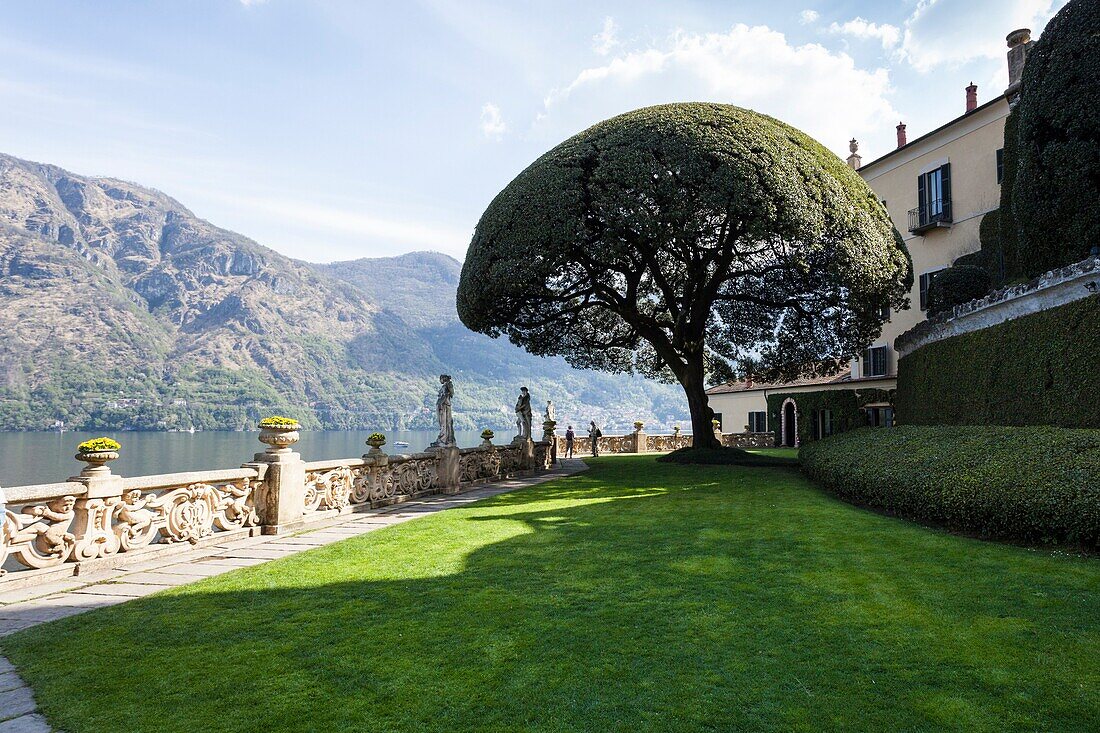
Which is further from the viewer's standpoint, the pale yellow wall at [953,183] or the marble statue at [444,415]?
the pale yellow wall at [953,183]

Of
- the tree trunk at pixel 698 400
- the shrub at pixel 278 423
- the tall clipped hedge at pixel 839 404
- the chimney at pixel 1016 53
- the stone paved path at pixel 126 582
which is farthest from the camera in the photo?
the tall clipped hedge at pixel 839 404

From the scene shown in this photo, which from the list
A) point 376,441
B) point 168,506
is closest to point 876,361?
point 376,441

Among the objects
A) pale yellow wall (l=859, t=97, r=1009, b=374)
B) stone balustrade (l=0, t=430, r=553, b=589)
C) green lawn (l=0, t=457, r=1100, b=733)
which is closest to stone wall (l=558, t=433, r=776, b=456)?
pale yellow wall (l=859, t=97, r=1009, b=374)

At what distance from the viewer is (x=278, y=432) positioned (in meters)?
10.1

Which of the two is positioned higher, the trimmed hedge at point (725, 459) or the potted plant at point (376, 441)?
the potted plant at point (376, 441)

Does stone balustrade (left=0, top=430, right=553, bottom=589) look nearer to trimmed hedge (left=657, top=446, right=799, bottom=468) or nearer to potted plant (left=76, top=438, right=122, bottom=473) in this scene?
potted plant (left=76, top=438, right=122, bottom=473)

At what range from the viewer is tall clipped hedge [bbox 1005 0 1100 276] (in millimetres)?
13695

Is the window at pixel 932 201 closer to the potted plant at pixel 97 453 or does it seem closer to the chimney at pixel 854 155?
the chimney at pixel 854 155

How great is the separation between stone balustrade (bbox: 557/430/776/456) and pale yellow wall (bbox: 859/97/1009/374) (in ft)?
32.7

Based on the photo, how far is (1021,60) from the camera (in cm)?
2433

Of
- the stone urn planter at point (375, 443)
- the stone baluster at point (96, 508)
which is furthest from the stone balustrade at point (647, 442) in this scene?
the stone baluster at point (96, 508)

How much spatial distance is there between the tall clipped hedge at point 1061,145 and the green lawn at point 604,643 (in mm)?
10008

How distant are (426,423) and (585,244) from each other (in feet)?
482

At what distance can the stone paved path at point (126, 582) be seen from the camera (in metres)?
3.99
